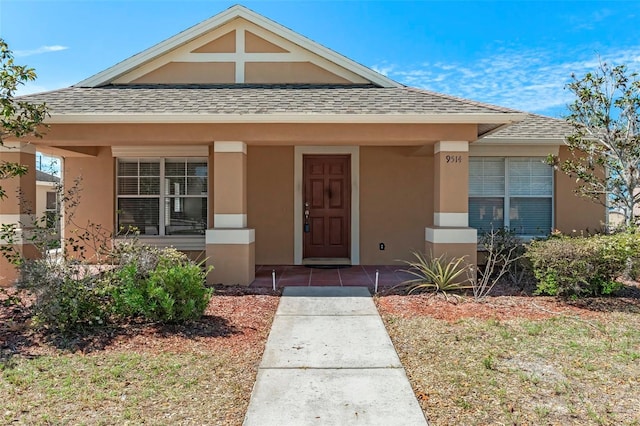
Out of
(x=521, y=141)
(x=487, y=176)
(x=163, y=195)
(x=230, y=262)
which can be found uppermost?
(x=521, y=141)

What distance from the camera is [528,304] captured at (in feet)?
23.0

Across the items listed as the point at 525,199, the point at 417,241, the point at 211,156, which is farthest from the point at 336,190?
the point at 525,199

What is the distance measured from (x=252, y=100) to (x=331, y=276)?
397 cm

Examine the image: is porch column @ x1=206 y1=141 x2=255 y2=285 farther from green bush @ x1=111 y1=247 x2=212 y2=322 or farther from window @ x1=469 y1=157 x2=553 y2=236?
window @ x1=469 y1=157 x2=553 y2=236

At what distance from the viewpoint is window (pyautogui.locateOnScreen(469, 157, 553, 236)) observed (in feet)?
33.8

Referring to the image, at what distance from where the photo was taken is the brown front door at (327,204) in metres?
10.7

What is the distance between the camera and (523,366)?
14.8ft

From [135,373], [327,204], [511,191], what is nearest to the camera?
[135,373]

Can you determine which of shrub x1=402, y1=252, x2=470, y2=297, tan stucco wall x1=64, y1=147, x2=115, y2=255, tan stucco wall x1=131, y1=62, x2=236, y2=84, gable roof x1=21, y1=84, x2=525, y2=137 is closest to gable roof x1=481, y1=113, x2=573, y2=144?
gable roof x1=21, y1=84, x2=525, y2=137

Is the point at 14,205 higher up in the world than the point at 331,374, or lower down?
higher up

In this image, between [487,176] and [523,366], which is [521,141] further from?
[523,366]

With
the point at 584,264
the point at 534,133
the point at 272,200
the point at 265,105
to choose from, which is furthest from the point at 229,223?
the point at 534,133

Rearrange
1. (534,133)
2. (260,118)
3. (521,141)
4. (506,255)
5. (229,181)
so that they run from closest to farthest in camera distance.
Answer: (260,118) < (229,181) < (506,255) < (521,141) < (534,133)

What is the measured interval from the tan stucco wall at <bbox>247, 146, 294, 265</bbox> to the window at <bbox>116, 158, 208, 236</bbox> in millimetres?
1201
